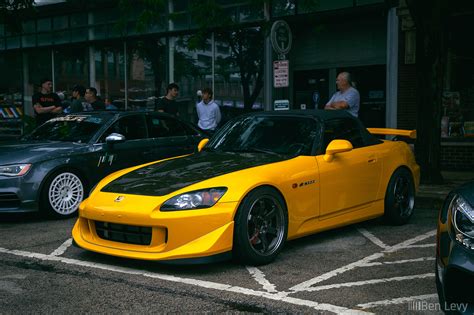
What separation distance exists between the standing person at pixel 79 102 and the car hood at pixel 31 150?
3544mm

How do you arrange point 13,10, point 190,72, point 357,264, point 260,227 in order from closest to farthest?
point 260,227, point 357,264, point 13,10, point 190,72

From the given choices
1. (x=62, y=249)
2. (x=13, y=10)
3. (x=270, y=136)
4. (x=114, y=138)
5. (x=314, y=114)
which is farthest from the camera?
(x=13, y=10)

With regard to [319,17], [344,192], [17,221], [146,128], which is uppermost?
[319,17]

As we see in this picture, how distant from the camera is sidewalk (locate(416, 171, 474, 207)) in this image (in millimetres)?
8719

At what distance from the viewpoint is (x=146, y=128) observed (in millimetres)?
8961

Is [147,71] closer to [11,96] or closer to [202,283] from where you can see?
[11,96]

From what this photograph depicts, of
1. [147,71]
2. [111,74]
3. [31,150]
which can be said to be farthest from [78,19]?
[31,150]

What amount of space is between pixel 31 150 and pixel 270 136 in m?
3.29

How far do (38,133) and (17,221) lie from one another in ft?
5.00

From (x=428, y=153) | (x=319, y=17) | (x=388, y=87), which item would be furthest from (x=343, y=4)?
(x=428, y=153)

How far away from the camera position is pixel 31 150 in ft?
25.5

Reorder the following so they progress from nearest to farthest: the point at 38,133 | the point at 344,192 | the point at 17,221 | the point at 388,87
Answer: the point at 344,192 < the point at 17,221 < the point at 38,133 < the point at 388,87

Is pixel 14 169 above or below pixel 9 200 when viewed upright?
above

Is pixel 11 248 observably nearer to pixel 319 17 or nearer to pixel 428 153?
pixel 428 153
